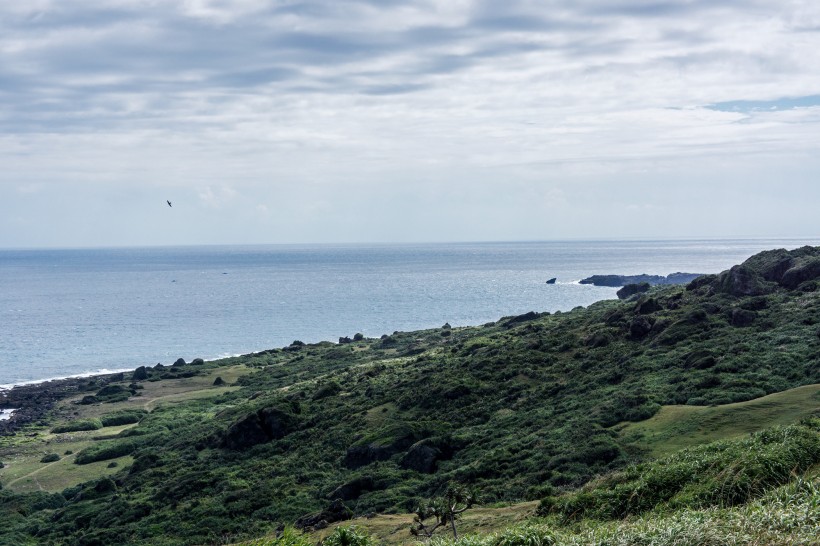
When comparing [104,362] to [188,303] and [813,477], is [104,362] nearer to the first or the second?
[188,303]

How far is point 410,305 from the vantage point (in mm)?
175125

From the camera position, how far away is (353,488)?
3384 cm

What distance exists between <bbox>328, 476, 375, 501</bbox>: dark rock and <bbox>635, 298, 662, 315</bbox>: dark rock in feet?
91.9

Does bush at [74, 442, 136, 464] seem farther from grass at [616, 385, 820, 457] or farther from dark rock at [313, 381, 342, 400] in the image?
grass at [616, 385, 820, 457]

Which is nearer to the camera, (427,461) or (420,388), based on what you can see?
(427,461)

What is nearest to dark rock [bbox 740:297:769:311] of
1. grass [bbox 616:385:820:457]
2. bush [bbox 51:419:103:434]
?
grass [bbox 616:385:820:457]

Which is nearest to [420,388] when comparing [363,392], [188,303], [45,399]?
[363,392]

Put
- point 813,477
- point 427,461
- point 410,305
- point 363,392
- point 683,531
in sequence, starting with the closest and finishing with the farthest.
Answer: point 683,531 → point 813,477 → point 427,461 → point 363,392 → point 410,305

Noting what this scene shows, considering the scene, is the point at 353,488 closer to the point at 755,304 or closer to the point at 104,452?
the point at 104,452

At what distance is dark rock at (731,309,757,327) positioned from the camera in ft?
155

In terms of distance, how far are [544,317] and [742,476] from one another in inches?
2304

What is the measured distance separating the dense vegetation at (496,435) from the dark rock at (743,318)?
5.6 inches

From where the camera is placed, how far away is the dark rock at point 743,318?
1859 inches

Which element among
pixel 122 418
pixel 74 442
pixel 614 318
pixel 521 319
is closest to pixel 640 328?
pixel 614 318
